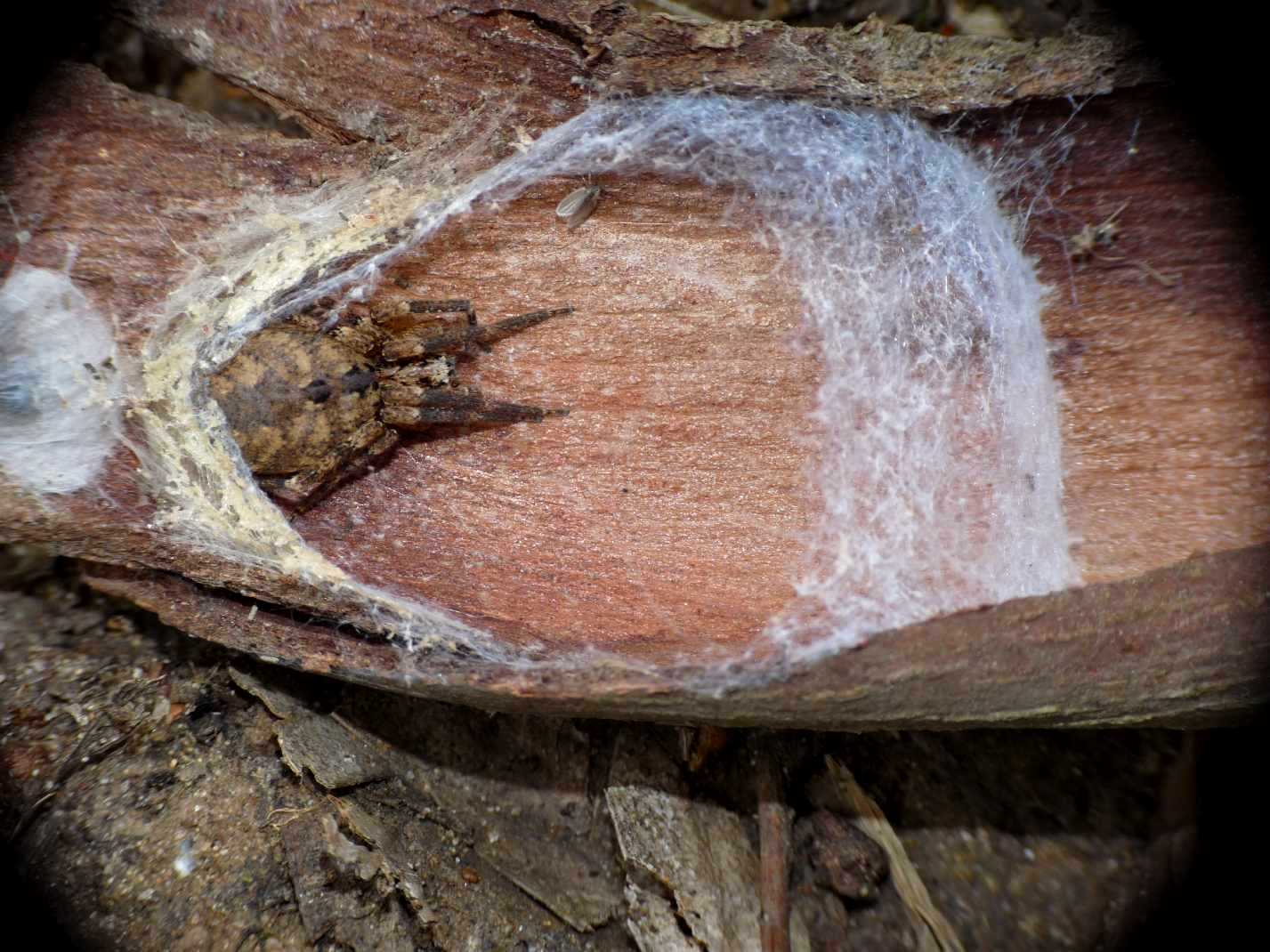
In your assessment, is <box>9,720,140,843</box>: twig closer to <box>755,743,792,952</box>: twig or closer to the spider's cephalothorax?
the spider's cephalothorax

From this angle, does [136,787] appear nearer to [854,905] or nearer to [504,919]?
[504,919]

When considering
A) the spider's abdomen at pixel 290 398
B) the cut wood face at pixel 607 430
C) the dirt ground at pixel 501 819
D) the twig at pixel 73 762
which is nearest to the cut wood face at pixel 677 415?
the cut wood face at pixel 607 430

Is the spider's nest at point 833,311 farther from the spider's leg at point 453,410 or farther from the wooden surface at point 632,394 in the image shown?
the spider's leg at point 453,410

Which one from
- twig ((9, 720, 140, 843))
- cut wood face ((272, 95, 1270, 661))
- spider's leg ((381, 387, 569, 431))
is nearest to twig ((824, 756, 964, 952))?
cut wood face ((272, 95, 1270, 661))

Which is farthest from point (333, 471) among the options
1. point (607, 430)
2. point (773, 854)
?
point (773, 854)

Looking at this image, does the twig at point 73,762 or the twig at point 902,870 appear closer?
the twig at point 73,762

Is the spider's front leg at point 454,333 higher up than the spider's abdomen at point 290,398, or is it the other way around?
the spider's front leg at point 454,333

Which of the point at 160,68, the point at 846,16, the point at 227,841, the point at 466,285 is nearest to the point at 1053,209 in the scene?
the point at 846,16

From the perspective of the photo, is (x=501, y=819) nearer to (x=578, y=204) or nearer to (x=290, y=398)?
(x=290, y=398)
